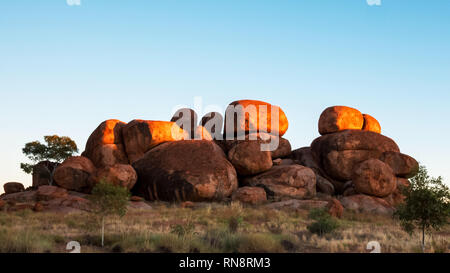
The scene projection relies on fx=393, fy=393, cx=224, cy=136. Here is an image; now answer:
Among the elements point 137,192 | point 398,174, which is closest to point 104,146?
point 137,192

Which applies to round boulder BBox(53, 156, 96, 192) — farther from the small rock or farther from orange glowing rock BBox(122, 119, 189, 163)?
the small rock

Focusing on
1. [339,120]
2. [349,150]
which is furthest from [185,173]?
[339,120]

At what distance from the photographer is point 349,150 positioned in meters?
34.2

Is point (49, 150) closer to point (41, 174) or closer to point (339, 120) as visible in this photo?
point (41, 174)

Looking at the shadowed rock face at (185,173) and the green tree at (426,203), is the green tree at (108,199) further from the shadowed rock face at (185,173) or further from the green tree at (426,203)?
the shadowed rock face at (185,173)

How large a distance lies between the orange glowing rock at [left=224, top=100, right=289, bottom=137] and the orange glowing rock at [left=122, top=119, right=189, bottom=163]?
4432mm

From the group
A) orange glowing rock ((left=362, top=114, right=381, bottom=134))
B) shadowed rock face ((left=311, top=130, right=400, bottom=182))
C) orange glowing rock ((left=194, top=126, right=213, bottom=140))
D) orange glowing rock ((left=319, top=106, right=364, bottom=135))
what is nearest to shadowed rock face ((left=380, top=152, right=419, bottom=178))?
shadowed rock face ((left=311, top=130, right=400, bottom=182))

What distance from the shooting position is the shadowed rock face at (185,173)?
27.7m

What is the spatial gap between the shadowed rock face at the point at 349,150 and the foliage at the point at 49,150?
1029 inches

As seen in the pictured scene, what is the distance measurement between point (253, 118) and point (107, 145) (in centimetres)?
1330

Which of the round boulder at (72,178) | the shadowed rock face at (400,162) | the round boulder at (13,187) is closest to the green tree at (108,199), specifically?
the round boulder at (72,178)

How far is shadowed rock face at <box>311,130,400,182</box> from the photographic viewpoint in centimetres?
3412
